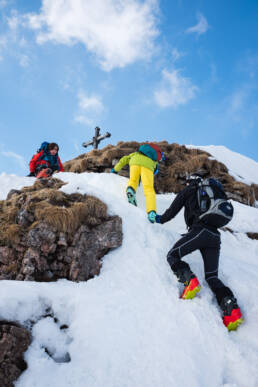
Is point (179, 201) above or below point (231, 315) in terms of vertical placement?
above

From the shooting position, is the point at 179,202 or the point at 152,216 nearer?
the point at 179,202

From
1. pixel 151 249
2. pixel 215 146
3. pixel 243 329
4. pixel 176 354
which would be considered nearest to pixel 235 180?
pixel 215 146

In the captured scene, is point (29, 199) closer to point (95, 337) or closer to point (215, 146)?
point (95, 337)

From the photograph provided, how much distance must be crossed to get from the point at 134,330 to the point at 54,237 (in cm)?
224

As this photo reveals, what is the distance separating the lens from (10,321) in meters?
2.73

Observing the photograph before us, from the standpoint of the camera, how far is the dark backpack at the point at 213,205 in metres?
3.77

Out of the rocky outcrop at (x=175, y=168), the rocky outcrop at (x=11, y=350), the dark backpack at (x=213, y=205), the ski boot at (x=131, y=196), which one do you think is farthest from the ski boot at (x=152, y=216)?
the rocky outcrop at (x=175, y=168)

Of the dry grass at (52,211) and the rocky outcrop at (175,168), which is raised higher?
the rocky outcrop at (175,168)

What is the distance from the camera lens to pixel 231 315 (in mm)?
3289

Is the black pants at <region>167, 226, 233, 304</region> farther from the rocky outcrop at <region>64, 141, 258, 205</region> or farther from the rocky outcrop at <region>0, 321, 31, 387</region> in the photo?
the rocky outcrop at <region>64, 141, 258, 205</region>

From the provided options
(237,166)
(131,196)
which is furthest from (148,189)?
(237,166)

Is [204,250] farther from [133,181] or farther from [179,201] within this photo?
[133,181]

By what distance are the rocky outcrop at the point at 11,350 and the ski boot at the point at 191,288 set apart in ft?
7.37

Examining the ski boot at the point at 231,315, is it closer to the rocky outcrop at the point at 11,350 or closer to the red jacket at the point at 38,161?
the rocky outcrop at the point at 11,350
